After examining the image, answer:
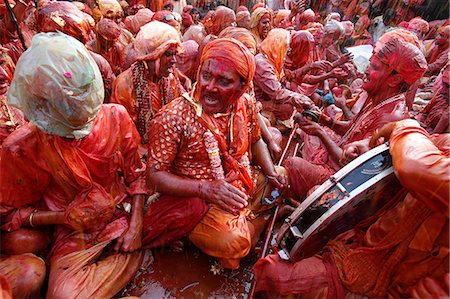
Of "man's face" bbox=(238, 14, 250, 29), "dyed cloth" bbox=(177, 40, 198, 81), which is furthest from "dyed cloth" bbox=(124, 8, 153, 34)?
"dyed cloth" bbox=(177, 40, 198, 81)

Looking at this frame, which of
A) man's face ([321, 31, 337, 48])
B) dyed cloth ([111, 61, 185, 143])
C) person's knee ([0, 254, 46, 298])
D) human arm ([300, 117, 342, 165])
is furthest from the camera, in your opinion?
man's face ([321, 31, 337, 48])

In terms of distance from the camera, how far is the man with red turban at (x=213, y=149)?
234 centimetres

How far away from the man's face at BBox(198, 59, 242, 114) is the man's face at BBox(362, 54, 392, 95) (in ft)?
5.29

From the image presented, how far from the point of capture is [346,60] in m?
6.11

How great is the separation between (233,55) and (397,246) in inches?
70.1

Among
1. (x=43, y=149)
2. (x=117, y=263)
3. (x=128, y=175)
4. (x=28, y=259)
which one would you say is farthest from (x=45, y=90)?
(x=117, y=263)

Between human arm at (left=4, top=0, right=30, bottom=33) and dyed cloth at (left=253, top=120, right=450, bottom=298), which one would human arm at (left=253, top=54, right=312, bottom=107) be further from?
human arm at (left=4, top=0, right=30, bottom=33)

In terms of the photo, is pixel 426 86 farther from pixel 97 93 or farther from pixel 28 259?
pixel 28 259

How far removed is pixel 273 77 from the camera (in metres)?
4.98

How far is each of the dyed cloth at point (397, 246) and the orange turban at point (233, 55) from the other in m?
1.25

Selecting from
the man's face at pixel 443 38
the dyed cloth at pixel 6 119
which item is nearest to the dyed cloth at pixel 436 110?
the man's face at pixel 443 38

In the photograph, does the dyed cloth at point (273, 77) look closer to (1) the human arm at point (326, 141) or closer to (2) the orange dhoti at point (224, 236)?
(1) the human arm at point (326, 141)

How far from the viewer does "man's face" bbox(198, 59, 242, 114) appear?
233 cm

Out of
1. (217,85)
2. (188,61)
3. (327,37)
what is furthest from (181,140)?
(327,37)
